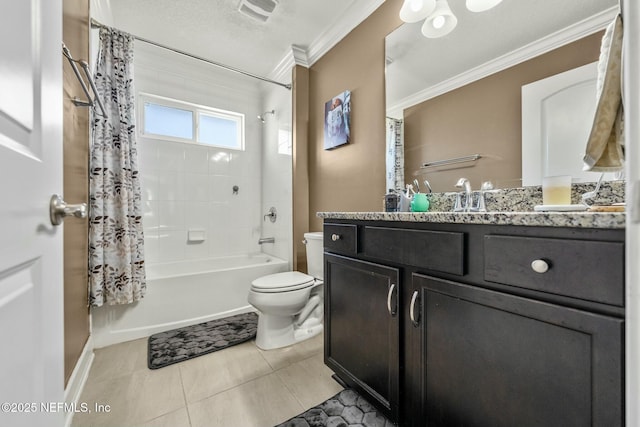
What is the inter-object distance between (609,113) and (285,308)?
1.68m

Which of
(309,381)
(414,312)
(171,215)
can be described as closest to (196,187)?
(171,215)

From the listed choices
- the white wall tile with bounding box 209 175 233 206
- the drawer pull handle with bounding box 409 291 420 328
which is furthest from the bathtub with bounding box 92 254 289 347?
the drawer pull handle with bounding box 409 291 420 328

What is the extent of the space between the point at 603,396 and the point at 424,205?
3.23ft

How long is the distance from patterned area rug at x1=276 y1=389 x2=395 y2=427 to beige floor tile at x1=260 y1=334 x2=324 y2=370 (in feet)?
1.34

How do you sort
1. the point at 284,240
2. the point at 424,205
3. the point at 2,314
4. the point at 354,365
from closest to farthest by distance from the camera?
the point at 2,314, the point at 354,365, the point at 424,205, the point at 284,240

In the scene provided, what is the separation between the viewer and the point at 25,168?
434 millimetres

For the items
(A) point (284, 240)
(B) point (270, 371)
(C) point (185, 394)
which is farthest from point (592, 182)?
(A) point (284, 240)

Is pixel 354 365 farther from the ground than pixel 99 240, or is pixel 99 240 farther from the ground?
pixel 99 240

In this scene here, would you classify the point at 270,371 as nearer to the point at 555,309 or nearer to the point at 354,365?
the point at 354,365

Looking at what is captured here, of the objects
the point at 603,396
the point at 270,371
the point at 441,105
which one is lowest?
the point at 270,371

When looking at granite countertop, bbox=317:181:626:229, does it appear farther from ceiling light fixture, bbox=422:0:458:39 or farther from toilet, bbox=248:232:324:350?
ceiling light fixture, bbox=422:0:458:39

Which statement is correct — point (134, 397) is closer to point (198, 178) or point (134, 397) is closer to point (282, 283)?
point (282, 283)

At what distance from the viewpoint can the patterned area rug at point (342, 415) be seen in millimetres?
1093

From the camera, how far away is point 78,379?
1.31 m
